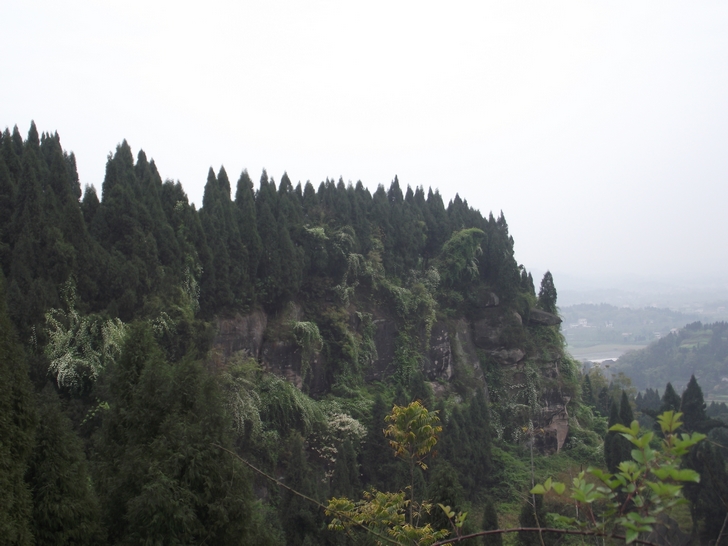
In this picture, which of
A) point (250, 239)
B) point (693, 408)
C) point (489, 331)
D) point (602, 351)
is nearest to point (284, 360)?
point (250, 239)

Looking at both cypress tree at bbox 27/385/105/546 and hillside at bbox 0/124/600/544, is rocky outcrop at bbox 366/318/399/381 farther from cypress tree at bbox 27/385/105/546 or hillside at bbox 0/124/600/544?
cypress tree at bbox 27/385/105/546

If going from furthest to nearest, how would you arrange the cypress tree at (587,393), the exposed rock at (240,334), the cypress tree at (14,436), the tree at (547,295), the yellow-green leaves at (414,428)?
the cypress tree at (587,393), the tree at (547,295), the exposed rock at (240,334), the yellow-green leaves at (414,428), the cypress tree at (14,436)

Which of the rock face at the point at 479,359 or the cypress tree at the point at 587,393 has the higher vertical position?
the rock face at the point at 479,359

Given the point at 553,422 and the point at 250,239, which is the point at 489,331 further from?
the point at 250,239

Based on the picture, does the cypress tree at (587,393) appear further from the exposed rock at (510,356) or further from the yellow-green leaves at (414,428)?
the yellow-green leaves at (414,428)

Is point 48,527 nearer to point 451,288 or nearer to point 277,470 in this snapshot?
point 277,470

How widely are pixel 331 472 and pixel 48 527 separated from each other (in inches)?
389

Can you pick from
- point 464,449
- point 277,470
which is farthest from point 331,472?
point 464,449

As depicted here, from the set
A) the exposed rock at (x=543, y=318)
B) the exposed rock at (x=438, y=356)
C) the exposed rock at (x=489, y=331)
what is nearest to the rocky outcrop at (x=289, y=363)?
the exposed rock at (x=438, y=356)

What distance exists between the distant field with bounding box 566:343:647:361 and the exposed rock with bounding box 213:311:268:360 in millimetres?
91581

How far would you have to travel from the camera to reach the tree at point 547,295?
81.1ft

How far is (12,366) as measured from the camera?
18.2 feet

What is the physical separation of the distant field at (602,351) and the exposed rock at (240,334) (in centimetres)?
9158

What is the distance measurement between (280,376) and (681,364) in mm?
73375
